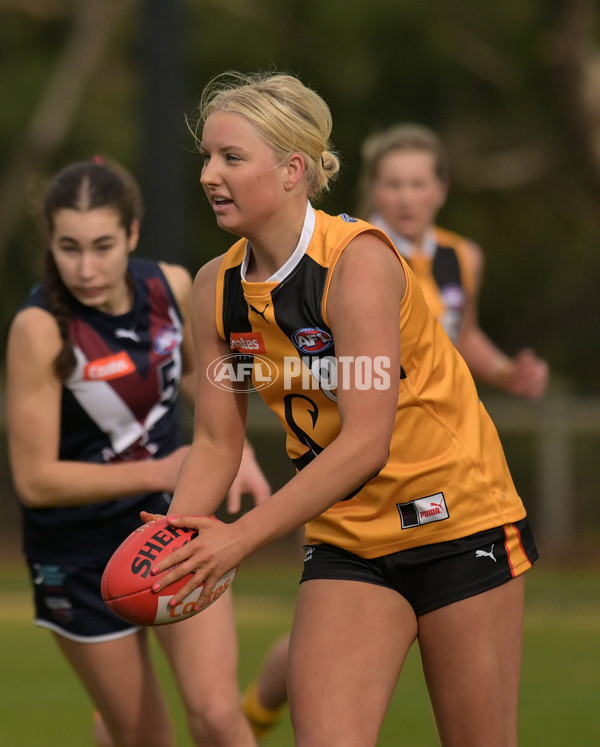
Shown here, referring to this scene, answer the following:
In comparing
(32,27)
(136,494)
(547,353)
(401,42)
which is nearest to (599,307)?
(547,353)

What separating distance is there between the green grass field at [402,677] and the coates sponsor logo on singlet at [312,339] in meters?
2.76

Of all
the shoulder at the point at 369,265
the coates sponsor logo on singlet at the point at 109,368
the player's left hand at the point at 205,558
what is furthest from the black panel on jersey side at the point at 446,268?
the player's left hand at the point at 205,558

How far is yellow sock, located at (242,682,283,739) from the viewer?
493 centimetres

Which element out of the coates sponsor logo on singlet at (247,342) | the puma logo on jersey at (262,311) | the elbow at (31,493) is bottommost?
the elbow at (31,493)

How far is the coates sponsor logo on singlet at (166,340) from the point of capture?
430cm

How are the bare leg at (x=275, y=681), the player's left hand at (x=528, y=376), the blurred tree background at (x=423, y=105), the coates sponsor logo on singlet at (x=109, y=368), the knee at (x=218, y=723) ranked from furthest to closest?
1. the blurred tree background at (x=423, y=105)
2. the player's left hand at (x=528, y=376)
3. the bare leg at (x=275, y=681)
4. the coates sponsor logo on singlet at (x=109, y=368)
5. the knee at (x=218, y=723)

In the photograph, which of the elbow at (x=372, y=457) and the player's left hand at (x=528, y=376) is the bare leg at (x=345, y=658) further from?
the player's left hand at (x=528, y=376)

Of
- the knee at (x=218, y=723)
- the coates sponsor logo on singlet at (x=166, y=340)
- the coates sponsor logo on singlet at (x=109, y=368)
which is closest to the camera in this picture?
the knee at (x=218, y=723)

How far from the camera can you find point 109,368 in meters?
4.20

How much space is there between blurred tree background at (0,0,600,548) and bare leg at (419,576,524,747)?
9620 millimetres

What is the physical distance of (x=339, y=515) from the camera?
11.0 ft

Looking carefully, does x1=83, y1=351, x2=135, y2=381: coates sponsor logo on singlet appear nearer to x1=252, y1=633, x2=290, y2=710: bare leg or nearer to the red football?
the red football

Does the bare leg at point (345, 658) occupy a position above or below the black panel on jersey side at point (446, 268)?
below

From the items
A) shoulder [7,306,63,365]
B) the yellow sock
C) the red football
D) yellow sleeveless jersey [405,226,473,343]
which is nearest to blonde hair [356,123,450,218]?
yellow sleeveless jersey [405,226,473,343]
